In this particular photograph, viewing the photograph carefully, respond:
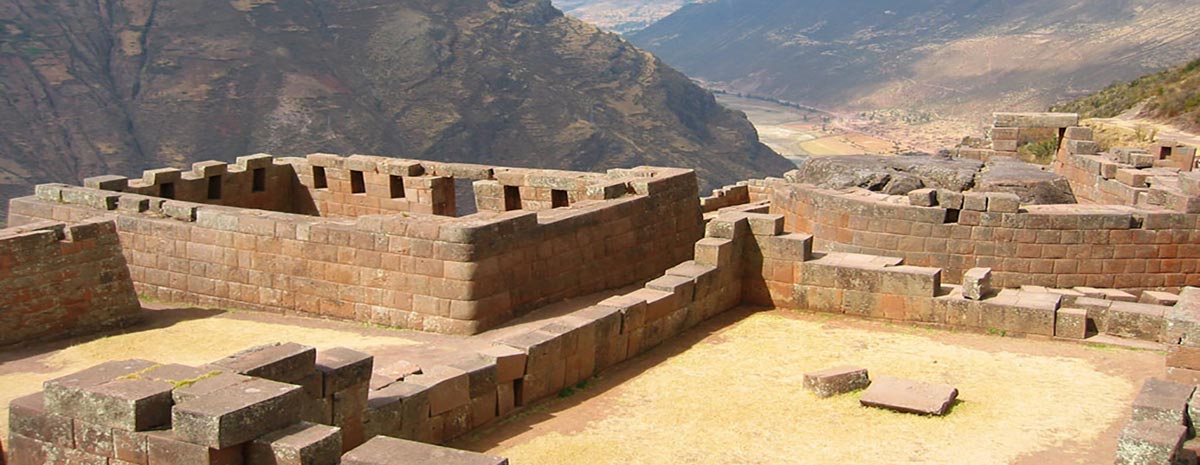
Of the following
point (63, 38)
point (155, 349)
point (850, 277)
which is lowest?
point (155, 349)

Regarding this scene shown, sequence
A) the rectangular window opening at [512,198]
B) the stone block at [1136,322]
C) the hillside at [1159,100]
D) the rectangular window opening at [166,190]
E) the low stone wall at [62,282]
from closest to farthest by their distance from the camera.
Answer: the stone block at [1136,322] < the low stone wall at [62,282] < the rectangular window opening at [512,198] < the rectangular window opening at [166,190] < the hillside at [1159,100]

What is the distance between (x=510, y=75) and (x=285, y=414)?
8315 centimetres


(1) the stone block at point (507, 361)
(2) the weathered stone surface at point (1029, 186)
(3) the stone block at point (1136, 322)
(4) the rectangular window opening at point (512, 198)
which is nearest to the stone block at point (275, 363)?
(1) the stone block at point (507, 361)

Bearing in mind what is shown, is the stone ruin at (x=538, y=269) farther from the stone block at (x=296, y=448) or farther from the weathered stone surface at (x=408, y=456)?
the weathered stone surface at (x=408, y=456)

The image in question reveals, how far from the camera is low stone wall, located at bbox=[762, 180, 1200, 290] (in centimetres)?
1916

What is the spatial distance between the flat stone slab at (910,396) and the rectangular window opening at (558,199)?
29.4 feet

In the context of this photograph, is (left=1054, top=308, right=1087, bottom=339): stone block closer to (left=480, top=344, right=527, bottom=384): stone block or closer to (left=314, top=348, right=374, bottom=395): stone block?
(left=480, top=344, right=527, bottom=384): stone block

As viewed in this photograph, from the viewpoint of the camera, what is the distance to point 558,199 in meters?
21.1

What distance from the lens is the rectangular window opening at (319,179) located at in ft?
79.9

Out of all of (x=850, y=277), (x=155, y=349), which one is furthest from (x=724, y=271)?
(x=155, y=349)

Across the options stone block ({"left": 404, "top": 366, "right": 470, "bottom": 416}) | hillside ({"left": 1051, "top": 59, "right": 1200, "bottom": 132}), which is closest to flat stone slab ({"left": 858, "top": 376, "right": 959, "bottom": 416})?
stone block ({"left": 404, "top": 366, "right": 470, "bottom": 416})

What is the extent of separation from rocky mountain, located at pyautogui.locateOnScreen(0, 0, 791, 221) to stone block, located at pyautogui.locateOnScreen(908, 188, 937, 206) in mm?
57166

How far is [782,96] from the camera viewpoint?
148250 millimetres

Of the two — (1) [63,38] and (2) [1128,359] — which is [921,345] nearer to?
(2) [1128,359]
